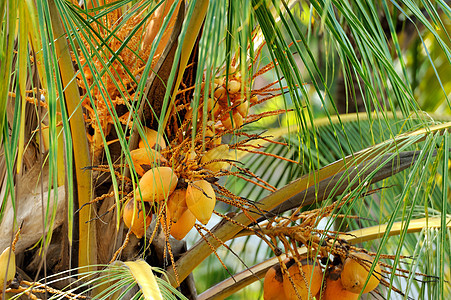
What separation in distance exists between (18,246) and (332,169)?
20.0 inches

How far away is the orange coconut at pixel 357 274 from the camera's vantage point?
812 mm

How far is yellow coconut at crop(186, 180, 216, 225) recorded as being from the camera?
701mm

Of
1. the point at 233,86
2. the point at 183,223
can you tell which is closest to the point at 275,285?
the point at 183,223

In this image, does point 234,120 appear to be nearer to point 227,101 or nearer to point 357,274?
point 227,101

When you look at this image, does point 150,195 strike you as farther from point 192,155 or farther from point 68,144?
point 68,144

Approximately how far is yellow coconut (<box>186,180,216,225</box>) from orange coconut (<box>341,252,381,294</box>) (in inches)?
9.9

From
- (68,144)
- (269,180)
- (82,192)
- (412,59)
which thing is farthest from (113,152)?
(412,59)

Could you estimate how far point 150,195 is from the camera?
0.69 m

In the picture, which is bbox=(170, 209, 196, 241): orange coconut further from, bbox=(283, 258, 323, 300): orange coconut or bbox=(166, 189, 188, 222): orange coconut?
bbox=(283, 258, 323, 300): orange coconut

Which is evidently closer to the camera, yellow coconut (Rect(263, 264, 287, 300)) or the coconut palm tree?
the coconut palm tree

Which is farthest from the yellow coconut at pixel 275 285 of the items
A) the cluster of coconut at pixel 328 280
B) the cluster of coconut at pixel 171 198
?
the cluster of coconut at pixel 171 198

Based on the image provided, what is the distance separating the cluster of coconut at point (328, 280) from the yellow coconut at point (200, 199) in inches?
7.2

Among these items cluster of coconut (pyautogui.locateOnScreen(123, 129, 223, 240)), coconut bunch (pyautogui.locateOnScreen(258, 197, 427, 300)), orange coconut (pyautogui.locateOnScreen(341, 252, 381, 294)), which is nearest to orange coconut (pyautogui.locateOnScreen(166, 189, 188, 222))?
cluster of coconut (pyautogui.locateOnScreen(123, 129, 223, 240))

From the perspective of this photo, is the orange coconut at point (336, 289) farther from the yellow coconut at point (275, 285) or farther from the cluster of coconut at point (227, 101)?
the cluster of coconut at point (227, 101)
